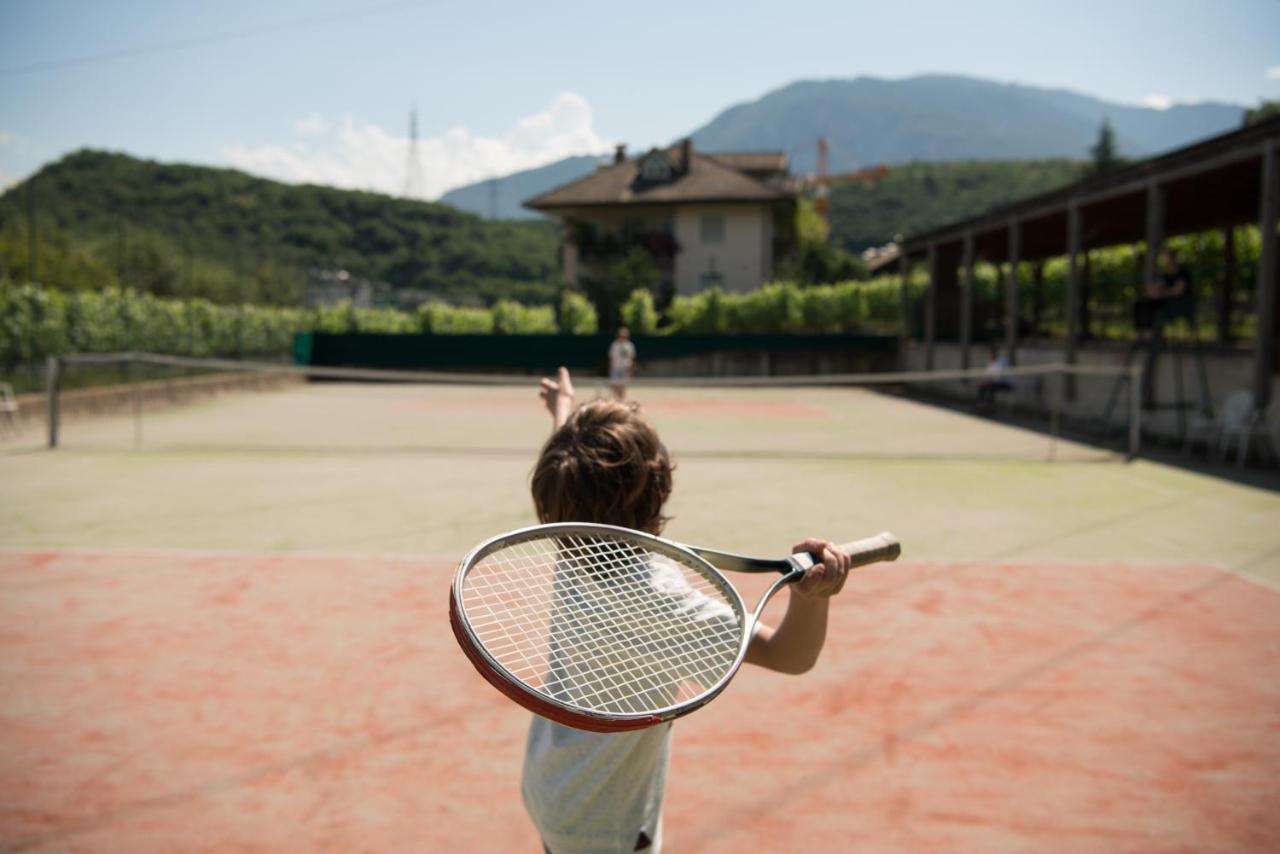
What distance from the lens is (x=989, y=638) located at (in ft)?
15.5

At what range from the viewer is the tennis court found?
9.90 ft

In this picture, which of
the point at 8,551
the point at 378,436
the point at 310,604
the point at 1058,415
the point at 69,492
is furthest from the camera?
the point at 1058,415

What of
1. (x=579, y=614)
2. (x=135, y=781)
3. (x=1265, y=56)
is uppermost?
(x=1265, y=56)

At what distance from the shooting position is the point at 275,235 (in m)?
67.4

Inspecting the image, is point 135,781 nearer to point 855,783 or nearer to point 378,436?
point 855,783

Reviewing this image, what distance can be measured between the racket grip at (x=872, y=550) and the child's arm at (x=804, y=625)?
2.4 inches

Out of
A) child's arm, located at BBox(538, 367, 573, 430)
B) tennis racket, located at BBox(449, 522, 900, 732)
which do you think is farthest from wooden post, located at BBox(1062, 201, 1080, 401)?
tennis racket, located at BBox(449, 522, 900, 732)

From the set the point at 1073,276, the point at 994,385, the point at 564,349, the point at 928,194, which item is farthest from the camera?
the point at 928,194

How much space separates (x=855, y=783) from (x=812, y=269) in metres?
49.6

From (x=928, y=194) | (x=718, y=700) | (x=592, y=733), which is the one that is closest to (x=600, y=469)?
(x=592, y=733)

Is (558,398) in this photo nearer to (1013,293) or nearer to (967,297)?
(1013,293)

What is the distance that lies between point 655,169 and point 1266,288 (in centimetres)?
3736

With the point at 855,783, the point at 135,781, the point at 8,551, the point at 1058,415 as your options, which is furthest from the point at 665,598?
the point at 1058,415

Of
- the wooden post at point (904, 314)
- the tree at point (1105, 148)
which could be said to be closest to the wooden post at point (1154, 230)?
the wooden post at point (904, 314)
